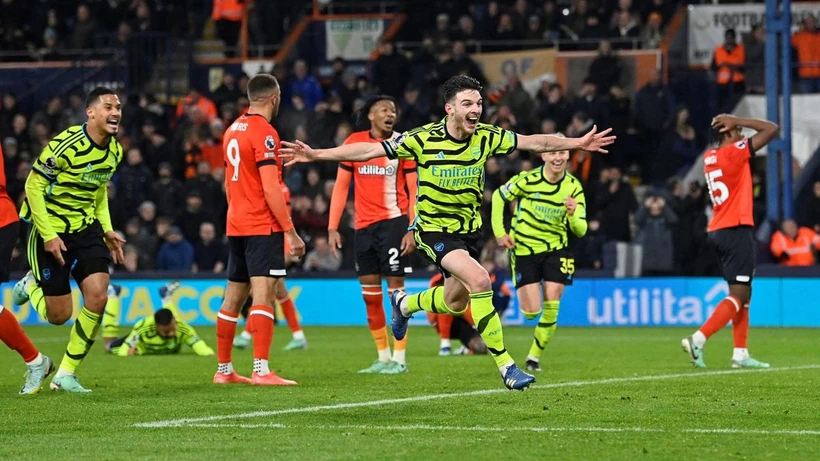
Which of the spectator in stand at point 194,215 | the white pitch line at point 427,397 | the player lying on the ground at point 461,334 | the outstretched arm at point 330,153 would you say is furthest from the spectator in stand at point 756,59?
the outstretched arm at point 330,153

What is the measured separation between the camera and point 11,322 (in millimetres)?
10359

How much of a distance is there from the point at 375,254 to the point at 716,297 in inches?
401

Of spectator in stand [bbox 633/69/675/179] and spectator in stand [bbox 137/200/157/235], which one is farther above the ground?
spectator in stand [bbox 633/69/675/179]

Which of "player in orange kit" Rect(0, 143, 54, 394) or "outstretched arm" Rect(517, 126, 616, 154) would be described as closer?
"outstretched arm" Rect(517, 126, 616, 154)

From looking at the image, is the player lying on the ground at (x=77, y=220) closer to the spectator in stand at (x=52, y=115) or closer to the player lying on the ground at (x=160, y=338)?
the player lying on the ground at (x=160, y=338)

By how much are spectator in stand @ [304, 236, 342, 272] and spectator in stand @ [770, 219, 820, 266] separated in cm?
710

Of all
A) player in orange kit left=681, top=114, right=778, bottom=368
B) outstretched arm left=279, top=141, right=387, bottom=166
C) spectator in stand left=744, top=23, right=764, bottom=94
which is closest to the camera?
outstretched arm left=279, top=141, right=387, bottom=166

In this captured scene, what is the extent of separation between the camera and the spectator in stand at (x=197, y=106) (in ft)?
87.8

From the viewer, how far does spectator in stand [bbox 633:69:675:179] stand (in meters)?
24.6

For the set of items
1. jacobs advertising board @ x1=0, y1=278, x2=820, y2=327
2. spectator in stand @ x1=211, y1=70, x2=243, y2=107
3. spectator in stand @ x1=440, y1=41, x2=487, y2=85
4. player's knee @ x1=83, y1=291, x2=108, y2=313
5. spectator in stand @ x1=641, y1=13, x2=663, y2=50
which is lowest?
jacobs advertising board @ x1=0, y1=278, x2=820, y2=327

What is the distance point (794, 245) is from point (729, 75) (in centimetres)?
400

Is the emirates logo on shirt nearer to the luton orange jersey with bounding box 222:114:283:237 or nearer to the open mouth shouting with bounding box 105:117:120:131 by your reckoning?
the luton orange jersey with bounding box 222:114:283:237

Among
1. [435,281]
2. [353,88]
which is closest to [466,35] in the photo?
[353,88]

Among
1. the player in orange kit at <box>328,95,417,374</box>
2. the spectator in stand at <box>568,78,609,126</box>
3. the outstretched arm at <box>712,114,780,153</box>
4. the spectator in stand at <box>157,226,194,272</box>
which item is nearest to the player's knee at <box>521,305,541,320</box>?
the player in orange kit at <box>328,95,417,374</box>
